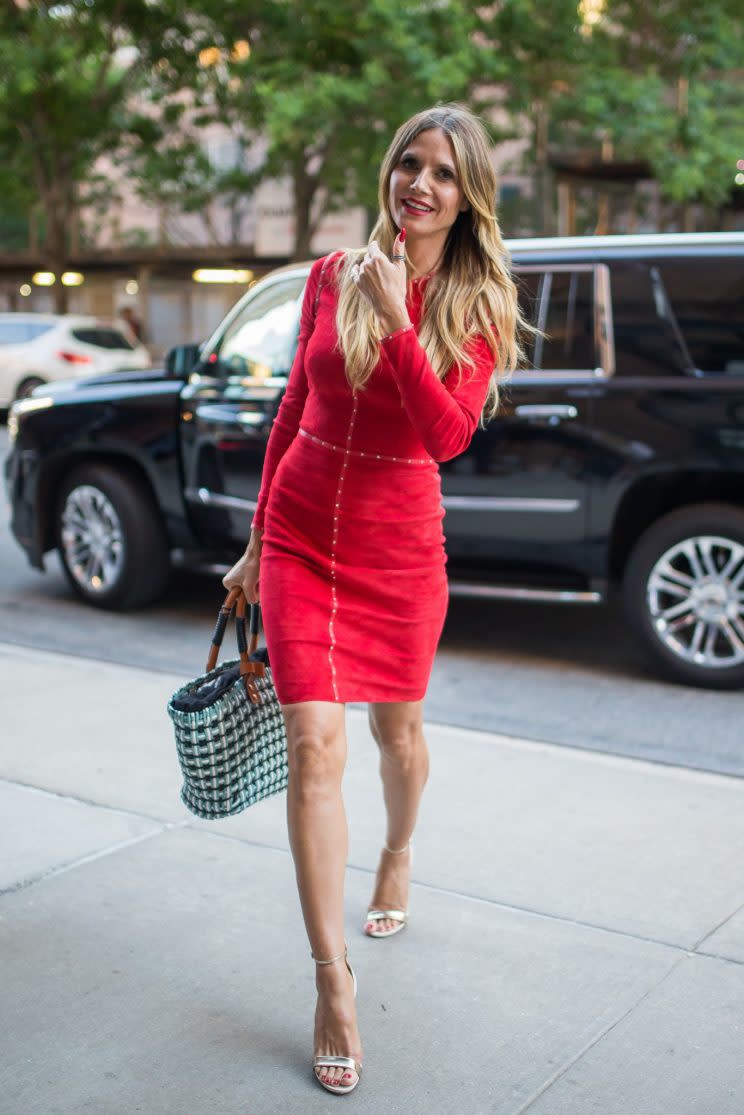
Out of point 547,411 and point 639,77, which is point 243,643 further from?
point 639,77

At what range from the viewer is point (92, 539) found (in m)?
7.46

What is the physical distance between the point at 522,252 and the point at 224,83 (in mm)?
17935

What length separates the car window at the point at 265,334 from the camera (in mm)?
6777

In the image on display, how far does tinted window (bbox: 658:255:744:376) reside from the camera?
5863 millimetres

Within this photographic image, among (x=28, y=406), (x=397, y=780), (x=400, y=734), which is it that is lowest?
(x=397, y=780)

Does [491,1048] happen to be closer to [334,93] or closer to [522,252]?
[522,252]

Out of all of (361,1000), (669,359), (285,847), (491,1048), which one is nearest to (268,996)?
(361,1000)

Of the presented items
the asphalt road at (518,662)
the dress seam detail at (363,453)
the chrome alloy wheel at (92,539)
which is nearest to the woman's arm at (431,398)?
the dress seam detail at (363,453)

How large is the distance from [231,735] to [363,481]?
0.65 m

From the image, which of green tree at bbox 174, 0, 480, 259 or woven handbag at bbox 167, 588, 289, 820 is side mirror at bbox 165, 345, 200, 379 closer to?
woven handbag at bbox 167, 588, 289, 820

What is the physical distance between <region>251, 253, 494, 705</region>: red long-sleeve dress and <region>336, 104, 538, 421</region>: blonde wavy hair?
39 millimetres

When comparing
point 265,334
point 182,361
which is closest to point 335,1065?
point 265,334

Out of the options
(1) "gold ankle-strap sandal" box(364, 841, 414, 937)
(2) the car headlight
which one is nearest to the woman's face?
(1) "gold ankle-strap sandal" box(364, 841, 414, 937)

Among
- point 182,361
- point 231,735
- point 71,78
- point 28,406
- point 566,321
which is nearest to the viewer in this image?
point 231,735
